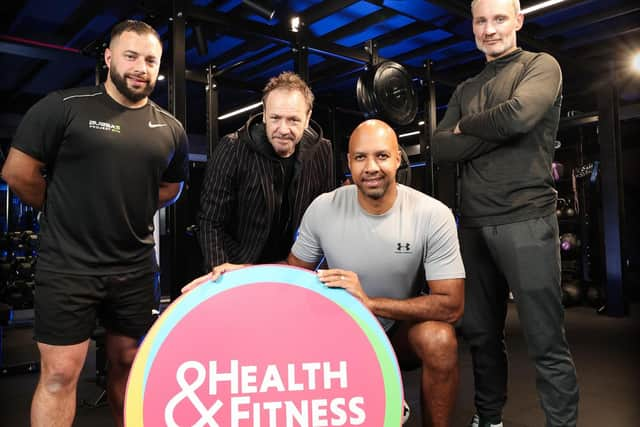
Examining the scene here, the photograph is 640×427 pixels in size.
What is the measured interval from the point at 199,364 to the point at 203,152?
329 inches

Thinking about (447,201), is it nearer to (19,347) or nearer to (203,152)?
(203,152)

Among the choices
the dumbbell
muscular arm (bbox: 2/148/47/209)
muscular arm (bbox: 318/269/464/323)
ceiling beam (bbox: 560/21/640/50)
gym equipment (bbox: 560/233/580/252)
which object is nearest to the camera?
muscular arm (bbox: 318/269/464/323)

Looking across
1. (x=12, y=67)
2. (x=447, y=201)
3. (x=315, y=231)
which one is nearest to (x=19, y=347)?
Answer: (x=12, y=67)

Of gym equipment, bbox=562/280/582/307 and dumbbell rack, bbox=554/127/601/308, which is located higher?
dumbbell rack, bbox=554/127/601/308

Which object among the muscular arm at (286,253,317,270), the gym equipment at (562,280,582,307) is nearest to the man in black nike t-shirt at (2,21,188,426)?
the muscular arm at (286,253,317,270)

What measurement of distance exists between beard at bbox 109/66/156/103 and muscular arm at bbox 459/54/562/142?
4.13 ft

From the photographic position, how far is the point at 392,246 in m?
1.86

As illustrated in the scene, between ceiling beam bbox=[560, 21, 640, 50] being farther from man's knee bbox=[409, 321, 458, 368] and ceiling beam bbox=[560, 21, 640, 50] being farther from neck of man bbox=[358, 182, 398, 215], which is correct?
A: man's knee bbox=[409, 321, 458, 368]

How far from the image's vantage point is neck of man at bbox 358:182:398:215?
6.22 feet

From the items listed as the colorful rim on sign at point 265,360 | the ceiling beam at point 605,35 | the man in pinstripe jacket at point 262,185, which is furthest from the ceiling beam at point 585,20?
the colorful rim on sign at point 265,360

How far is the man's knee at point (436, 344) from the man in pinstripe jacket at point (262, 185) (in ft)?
2.53

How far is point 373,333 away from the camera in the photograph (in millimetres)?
1328

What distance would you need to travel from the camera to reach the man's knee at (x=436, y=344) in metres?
1.65

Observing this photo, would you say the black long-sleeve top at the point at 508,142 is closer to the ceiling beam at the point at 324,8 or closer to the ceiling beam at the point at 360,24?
the ceiling beam at the point at 324,8
